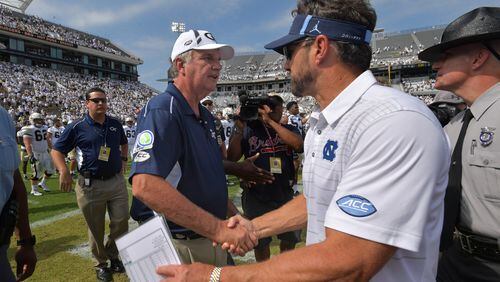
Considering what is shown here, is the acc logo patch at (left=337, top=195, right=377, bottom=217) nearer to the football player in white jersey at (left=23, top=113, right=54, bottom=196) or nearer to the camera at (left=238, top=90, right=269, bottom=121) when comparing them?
the camera at (left=238, top=90, right=269, bottom=121)

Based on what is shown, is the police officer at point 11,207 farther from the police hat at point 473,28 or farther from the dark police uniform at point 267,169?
the police hat at point 473,28

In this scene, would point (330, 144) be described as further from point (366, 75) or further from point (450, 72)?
point (450, 72)

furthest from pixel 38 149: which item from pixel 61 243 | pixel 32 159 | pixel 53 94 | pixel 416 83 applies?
pixel 416 83

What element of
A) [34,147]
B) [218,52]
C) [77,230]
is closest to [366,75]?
[218,52]

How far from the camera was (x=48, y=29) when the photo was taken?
59.6 m

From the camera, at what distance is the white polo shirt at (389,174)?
3.65 feet

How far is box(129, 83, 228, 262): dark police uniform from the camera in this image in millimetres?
2141

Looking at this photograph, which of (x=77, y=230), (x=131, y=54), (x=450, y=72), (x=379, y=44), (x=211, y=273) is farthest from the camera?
(x=131, y=54)

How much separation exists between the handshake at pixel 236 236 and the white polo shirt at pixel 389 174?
0.83 metres

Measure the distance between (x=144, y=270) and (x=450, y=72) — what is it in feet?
7.33

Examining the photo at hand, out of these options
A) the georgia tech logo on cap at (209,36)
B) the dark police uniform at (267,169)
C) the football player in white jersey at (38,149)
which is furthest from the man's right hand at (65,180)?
the football player in white jersey at (38,149)

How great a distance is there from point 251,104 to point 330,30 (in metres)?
2.96

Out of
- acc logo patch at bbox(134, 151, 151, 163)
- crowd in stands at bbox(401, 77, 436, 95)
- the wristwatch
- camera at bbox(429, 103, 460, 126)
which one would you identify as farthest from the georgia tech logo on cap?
crowd in stands at bbox(401, 77, 436, 95)

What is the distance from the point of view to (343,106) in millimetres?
1402
